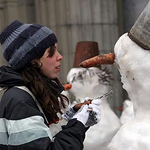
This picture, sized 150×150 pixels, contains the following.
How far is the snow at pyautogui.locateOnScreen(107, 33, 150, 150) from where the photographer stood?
1.72m

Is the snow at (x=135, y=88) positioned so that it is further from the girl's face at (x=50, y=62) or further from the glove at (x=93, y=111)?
the girl's face at (x=50, y=62)

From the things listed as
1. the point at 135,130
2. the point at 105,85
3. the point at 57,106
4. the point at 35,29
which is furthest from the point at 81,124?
the point at 105,85

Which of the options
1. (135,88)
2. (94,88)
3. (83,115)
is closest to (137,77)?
(135,88)

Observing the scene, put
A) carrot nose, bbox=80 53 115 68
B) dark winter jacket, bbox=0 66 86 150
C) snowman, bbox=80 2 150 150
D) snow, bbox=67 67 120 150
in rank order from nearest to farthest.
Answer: dark winter jacket, bbox=0 66 86 150 → snowman, bbox=80 2 150 150 → carrot nose, bbox=80 53 115 68 → snow, bbox=67 67 120 150

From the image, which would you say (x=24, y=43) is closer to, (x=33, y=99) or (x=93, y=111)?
(x=33, y=99)

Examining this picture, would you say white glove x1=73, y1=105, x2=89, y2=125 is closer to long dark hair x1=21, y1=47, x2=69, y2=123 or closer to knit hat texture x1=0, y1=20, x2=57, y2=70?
long dark hair x1=21, y1=47, x2=69, y2=123

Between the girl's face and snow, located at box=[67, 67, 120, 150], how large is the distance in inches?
57.7

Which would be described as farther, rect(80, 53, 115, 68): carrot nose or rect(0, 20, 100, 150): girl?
rect(80, 53, 115, 68): carrot nose

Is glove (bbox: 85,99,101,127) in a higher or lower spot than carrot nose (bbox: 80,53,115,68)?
lower

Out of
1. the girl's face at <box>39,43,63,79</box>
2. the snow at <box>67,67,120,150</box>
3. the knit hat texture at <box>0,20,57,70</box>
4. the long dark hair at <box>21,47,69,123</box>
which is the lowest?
the snow at <box>67,67,120,150</box>

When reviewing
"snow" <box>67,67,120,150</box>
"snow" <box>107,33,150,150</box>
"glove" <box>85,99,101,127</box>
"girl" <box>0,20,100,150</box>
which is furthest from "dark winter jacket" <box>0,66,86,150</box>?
"snow" <box>67,67,120,150</box>

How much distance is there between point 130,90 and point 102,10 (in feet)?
8.56

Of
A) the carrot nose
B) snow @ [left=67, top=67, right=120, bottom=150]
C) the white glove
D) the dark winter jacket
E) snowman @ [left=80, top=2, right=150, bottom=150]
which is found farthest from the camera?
snow @ [left=67, top=67, right=120, bottom=150]

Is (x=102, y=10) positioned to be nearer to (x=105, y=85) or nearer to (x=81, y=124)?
(x=105, y=85)
